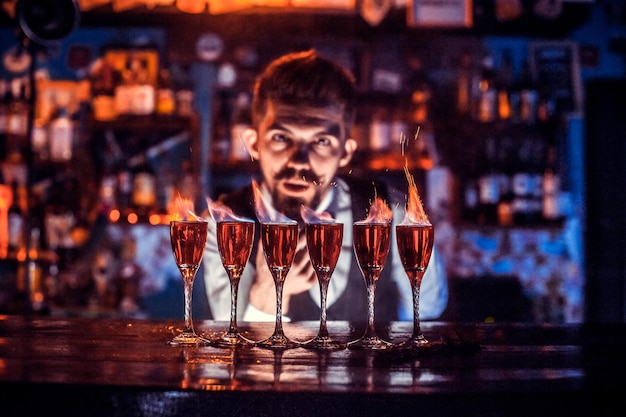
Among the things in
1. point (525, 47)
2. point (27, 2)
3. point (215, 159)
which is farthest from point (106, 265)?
point (525, 47)

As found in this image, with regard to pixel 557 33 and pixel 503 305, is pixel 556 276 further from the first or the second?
pixel 557 33

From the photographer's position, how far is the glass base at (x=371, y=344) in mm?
1322

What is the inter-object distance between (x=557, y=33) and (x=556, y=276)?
4.56 ft

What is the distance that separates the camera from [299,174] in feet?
9.27

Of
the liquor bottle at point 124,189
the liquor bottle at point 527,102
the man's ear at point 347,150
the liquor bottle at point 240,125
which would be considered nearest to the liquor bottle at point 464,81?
the liquor bottle at point 527,102

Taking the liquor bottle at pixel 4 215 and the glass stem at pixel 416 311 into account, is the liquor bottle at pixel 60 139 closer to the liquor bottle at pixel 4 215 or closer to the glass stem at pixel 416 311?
the liquor bottle at pixel 4 215

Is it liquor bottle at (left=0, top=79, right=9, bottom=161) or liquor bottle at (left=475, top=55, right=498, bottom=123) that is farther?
liquor bottle at (left=0, top=79, right=9, bottom=161)

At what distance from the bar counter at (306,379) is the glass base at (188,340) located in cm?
4

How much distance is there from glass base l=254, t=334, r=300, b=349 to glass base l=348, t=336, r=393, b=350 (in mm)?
102

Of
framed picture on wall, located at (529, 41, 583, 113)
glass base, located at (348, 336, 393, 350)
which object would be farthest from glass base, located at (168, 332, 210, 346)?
framed picture on wall, located at (529, 41, 583, 113)

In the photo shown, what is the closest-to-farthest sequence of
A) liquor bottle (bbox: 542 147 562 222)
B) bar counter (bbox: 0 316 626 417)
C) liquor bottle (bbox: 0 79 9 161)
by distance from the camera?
bar counter (bbox: 0 316 626 417), liquor bottle (bbox: 542 147 562 222), liquor bottle (bbox: 0 79 9 161)

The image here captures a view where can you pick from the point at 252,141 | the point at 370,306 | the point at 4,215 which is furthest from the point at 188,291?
the point at 4,215

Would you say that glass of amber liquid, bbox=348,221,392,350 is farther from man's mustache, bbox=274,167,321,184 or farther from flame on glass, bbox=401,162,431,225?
man's mustache, bbox=274,167,321,184

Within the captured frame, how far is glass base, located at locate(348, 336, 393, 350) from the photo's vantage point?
1.32 meters
